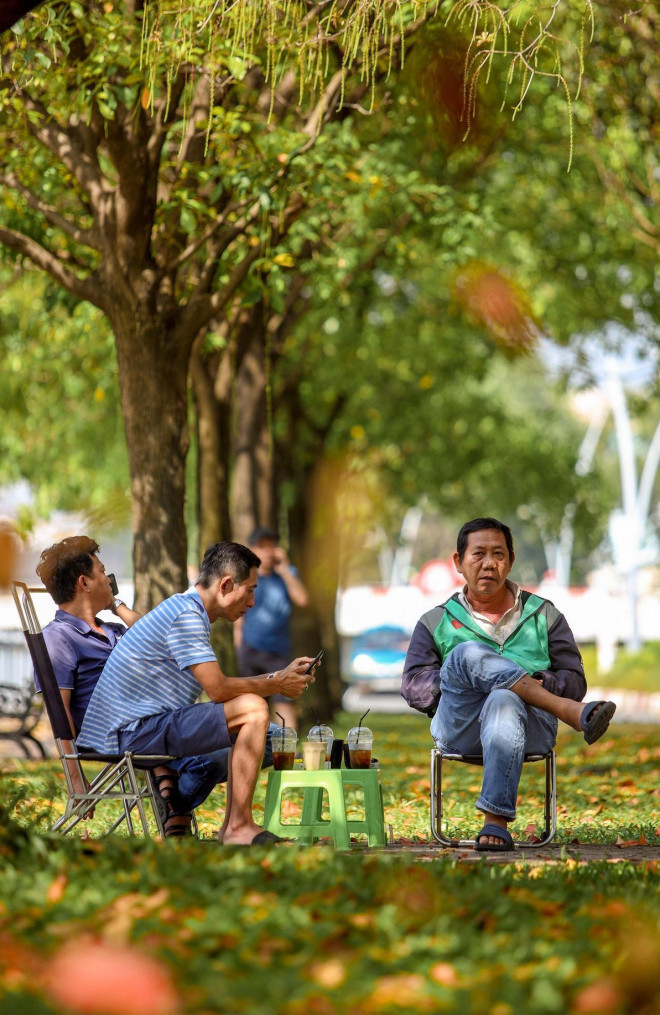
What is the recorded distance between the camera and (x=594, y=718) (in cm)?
704

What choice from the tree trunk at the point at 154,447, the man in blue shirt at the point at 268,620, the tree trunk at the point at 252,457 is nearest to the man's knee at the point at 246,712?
the tree trunk at the point at 154,447

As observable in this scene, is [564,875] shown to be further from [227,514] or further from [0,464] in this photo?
[0,464]

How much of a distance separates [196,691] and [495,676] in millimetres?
1411

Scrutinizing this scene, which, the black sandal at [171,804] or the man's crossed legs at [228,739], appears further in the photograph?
the black sandal at [171,804]

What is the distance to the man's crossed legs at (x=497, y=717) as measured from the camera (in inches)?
285

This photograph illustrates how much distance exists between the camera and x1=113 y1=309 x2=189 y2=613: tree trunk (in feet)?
35.2

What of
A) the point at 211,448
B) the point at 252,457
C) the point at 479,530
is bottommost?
the point at 479,530

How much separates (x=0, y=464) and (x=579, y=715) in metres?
19.1

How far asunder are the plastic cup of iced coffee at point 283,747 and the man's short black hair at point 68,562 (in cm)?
128

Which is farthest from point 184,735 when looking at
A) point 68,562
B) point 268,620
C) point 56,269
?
point 268,620

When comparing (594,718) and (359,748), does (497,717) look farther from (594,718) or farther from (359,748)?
(359,748)

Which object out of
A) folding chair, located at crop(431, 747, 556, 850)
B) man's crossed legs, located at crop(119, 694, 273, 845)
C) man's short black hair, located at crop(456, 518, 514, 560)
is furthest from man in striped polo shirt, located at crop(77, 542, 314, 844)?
man's short black hair, located at crop(456, 518, 514, 560)

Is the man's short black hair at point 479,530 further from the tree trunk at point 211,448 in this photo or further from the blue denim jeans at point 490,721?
the tree trunk at point 211,448

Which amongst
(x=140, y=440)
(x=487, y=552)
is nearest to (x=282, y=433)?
(x=140, y=440)
